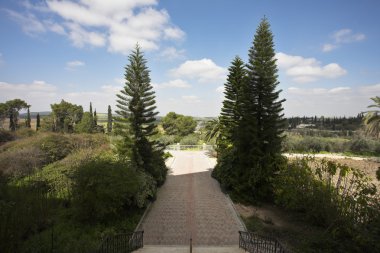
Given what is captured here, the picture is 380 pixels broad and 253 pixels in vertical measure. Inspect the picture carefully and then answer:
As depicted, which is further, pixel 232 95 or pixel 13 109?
pixel 13 109

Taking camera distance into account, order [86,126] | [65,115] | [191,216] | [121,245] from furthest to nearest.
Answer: [65,115]
[86,126]
[191,216]
[121,245]

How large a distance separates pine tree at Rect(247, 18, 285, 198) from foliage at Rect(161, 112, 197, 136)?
42.5m

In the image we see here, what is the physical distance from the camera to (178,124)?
184 feet

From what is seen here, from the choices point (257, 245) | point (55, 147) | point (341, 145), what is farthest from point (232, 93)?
point (341, 145)

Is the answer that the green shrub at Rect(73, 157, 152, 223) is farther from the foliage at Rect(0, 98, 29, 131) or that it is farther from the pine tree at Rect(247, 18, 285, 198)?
the foliage at Rect(0, 98, 29, 131)

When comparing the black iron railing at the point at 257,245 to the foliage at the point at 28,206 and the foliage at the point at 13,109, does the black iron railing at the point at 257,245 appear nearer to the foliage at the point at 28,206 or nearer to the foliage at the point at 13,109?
the foliage at the point at 28,206

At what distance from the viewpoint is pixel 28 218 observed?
356 inches

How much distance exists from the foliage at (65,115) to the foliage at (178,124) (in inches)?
765

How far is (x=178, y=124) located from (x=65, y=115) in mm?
23736

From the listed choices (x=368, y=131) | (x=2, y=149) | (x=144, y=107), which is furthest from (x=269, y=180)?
(x=2, y=149)

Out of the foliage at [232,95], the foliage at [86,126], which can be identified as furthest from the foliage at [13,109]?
the foliage at [232,95]

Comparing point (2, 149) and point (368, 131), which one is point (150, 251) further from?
point (368, 131)

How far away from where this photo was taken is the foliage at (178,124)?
183 feet

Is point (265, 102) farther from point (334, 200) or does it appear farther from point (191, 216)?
point (191, 216)
